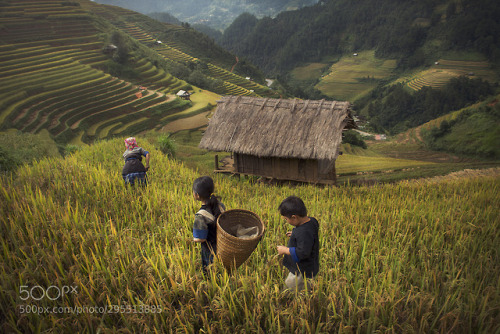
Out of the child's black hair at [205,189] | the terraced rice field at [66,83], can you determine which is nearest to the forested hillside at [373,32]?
the terraced rice field at [66,83]

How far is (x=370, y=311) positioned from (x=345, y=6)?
439 feet

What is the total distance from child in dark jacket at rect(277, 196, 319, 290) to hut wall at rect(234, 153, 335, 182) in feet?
26.0

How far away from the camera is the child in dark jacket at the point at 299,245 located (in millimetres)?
1891

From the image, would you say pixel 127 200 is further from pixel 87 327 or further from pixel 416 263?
pixel 416 263

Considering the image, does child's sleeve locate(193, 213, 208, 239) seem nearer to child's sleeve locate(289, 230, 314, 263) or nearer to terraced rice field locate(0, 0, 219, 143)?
child's sleeve locate(289, 230, 314, 263)

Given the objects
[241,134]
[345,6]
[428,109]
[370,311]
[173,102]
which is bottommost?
[370,311]

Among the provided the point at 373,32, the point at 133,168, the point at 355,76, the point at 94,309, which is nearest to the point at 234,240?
the point at 94,309

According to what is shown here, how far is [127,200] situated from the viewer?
3514mm

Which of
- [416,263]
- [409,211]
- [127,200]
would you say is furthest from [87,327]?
[409,211]

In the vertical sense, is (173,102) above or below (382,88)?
below

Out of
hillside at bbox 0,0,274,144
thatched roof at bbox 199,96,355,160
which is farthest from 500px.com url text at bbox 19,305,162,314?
hillside at bbox 0,0,274,144

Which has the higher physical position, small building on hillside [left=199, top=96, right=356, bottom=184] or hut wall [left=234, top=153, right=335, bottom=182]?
small building on hillside [left=199, top=96, right=356, bottom=184]

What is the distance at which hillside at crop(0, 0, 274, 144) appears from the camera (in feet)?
62.4

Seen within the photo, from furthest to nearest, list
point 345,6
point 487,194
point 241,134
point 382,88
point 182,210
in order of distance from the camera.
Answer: point 345,6 < point 382,88 < point 241,134 < point 487,194 < point 182,210
